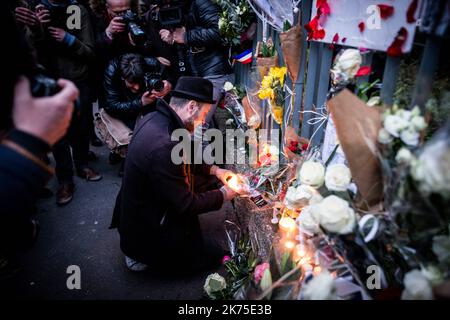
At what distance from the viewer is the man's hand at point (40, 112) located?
113cm

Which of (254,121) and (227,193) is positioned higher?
(254,121)

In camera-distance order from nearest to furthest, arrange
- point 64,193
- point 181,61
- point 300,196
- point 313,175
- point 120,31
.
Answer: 1. point 313,175
2. point 300,196
3. point 120,31
4. point 64,193
5. point 181,61

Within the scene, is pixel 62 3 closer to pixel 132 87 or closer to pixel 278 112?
pixel 132 87

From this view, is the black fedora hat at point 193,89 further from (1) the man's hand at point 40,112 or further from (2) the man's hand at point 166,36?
(2) the man's hand at point 166,36

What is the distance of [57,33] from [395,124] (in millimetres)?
3769

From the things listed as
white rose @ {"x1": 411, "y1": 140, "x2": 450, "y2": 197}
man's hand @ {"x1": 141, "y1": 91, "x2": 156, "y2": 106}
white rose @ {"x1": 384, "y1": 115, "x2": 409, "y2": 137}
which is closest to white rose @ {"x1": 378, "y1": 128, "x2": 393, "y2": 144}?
white rose @ {"x1": 384, "y1": 115, "x2": 409, "y2": 137}

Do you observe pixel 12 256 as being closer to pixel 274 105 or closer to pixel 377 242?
pixel 274 105

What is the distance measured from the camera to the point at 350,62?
1.62 m

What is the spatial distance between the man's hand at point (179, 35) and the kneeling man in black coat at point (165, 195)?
185 cm

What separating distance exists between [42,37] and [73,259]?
97.9 inches

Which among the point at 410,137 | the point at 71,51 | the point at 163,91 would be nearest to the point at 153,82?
the point at 163,91
